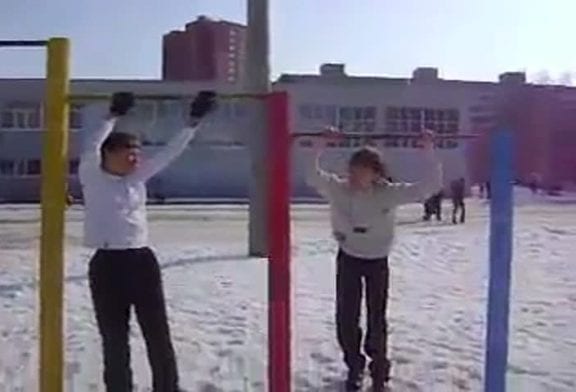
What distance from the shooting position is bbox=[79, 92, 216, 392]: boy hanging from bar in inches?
201

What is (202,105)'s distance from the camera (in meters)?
5.03

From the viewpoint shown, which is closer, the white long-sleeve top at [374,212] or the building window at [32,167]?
the white long-sleeve top at [374,212]

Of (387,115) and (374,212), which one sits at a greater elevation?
(387,115)

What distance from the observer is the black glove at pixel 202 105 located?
5.03m

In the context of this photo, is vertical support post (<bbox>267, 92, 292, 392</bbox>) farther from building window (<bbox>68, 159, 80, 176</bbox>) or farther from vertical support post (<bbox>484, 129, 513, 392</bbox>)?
building window (<bbox>68, 159, 80, 176</bbox>)

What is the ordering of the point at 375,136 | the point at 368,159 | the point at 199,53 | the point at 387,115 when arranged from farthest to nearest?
1. the point at 199,53
2. the point at 387,115
3. the point at 368,159
4. the point at 375,136

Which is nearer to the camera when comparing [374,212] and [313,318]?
[374,212]

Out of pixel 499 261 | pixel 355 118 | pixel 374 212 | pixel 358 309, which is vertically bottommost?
pixel 358 309

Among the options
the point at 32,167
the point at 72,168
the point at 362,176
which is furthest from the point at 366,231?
the point at 32,167

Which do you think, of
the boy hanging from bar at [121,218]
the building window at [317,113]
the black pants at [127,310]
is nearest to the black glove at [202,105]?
the boy hanging from bar at [121,218]

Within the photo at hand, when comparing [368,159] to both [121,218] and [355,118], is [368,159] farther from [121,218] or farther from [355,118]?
[355,118]

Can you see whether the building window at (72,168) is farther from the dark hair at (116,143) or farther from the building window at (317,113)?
the building window at (317,113)

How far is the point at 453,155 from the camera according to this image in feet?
134

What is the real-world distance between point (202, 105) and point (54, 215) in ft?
2.66
